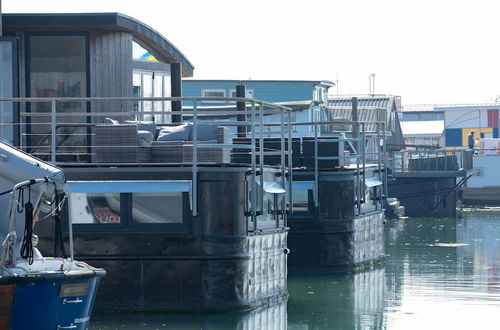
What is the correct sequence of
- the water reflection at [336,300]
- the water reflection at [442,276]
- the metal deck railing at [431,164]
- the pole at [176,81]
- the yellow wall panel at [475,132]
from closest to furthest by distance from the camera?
the water reflection at [336,300], the water reflection at [442,276], the pole at [176,81], the metal deck railing at [431,164], the yellow wall panel at [475,132]

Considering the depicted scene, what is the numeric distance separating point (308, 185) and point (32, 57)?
6021 mm

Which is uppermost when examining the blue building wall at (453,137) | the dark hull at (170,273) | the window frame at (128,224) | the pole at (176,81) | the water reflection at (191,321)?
the pole at (176,81)

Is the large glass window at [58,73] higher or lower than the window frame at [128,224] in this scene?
higher

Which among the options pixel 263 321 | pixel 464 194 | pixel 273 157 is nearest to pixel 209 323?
pixel 263 321

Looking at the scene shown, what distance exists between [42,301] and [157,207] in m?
4.75

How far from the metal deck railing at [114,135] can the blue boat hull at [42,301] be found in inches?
166

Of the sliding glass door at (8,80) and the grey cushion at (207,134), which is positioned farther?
the sliding glass door at (8,80)

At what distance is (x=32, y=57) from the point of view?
70.7 ft

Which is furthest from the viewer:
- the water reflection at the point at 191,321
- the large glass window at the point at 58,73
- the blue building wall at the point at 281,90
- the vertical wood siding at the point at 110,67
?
the blue building wall at the point at 281,90

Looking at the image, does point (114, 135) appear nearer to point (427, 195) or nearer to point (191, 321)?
point (191, 321)

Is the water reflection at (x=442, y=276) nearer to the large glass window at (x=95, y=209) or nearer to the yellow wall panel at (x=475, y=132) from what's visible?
the large glass window at (x=95, y=209)

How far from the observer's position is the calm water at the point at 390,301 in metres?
17.2

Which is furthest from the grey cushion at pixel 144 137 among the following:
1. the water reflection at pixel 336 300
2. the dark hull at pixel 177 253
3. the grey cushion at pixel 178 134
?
the water reflection at pixel 336 300

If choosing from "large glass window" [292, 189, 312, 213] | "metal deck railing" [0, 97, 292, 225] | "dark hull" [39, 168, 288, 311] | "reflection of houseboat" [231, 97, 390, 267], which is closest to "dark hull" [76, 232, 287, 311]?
"dark hull" [39, 168, 288, 311]
